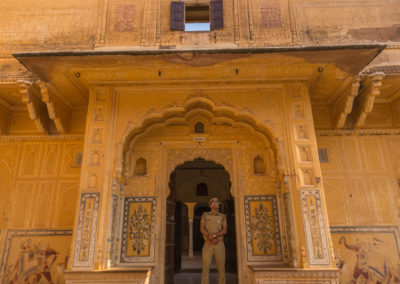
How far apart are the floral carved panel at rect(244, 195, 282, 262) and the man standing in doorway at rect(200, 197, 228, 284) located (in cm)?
58

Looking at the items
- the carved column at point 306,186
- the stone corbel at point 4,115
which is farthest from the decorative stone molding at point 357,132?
the stone corbel at point 4,115

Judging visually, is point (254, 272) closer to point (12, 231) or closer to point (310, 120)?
point (310, 120)

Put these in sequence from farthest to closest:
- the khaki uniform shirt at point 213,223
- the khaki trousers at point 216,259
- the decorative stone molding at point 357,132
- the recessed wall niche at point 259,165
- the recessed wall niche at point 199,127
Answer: the decorative stone molding at point 357,132 → the recessed wall niche at point 199,127 → the recessed wall niche at point 259,165 → the khaki uniform shirt at point 213,223 → the khaki trousers at point 216,259

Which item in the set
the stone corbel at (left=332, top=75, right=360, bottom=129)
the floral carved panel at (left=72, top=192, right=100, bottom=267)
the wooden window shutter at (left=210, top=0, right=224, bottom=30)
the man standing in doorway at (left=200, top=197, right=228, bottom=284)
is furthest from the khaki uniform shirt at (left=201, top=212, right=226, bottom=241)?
the wooden window shutter at (left=210, top=0, right=224, bottom=30)

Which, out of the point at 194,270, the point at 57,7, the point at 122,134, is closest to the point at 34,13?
the point at 57,7

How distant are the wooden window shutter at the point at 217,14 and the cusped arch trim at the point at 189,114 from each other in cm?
192

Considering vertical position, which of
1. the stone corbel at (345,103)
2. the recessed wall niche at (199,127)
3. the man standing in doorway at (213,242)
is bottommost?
the man standing in doorway at (213,242)

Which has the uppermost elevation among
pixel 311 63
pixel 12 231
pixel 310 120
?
pixel 311 63

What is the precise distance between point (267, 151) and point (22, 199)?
5959 millimetres

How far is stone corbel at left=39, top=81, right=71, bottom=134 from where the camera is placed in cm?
645

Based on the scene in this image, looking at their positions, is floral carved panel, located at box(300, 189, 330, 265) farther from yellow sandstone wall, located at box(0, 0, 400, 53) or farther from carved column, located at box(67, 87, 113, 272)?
carved column, located at box(67, 87, 113, 272)

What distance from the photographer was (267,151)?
6.84 m

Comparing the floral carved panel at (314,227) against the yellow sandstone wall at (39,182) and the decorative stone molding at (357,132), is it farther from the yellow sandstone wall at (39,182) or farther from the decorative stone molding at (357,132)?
the yellow sandstone wall at (39,182)

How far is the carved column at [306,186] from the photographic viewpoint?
5309 millimetres
